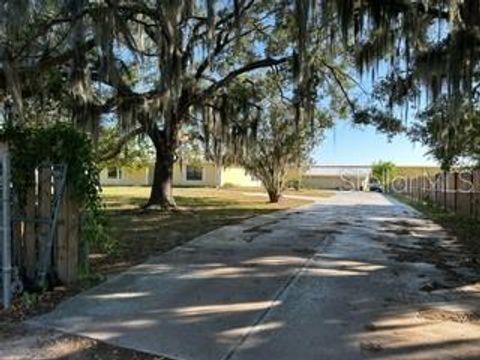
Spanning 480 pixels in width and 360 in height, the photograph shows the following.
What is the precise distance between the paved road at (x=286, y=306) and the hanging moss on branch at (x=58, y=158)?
42.8 inches

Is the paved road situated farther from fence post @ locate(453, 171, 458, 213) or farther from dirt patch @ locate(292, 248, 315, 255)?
fence post @ locate(453, 171, 458, 213)

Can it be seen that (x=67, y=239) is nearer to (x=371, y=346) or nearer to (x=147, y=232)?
(x=371, y=346)

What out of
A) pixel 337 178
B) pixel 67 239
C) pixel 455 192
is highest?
pixel 337 178

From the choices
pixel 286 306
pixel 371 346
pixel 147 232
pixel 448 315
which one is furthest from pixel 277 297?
pixel 147 232

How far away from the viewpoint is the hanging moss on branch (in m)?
7.28

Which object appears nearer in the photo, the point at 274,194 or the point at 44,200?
the point at 44,200

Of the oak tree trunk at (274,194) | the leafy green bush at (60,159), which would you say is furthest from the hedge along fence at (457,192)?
the leafy green bush at (60,159)

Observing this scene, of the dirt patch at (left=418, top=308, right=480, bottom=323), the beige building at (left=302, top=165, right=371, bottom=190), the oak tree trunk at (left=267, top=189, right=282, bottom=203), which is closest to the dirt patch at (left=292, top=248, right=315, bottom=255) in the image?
the dirt patch at (left=418, top=308, right=480, bottom=323)

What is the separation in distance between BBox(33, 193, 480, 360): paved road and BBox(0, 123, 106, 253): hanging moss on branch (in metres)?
1.09

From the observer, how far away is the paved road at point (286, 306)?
5355 mm

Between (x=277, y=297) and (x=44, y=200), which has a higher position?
(x=44, y=200)

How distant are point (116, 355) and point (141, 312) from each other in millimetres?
1226

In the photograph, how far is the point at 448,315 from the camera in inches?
252

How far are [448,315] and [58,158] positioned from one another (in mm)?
4320
